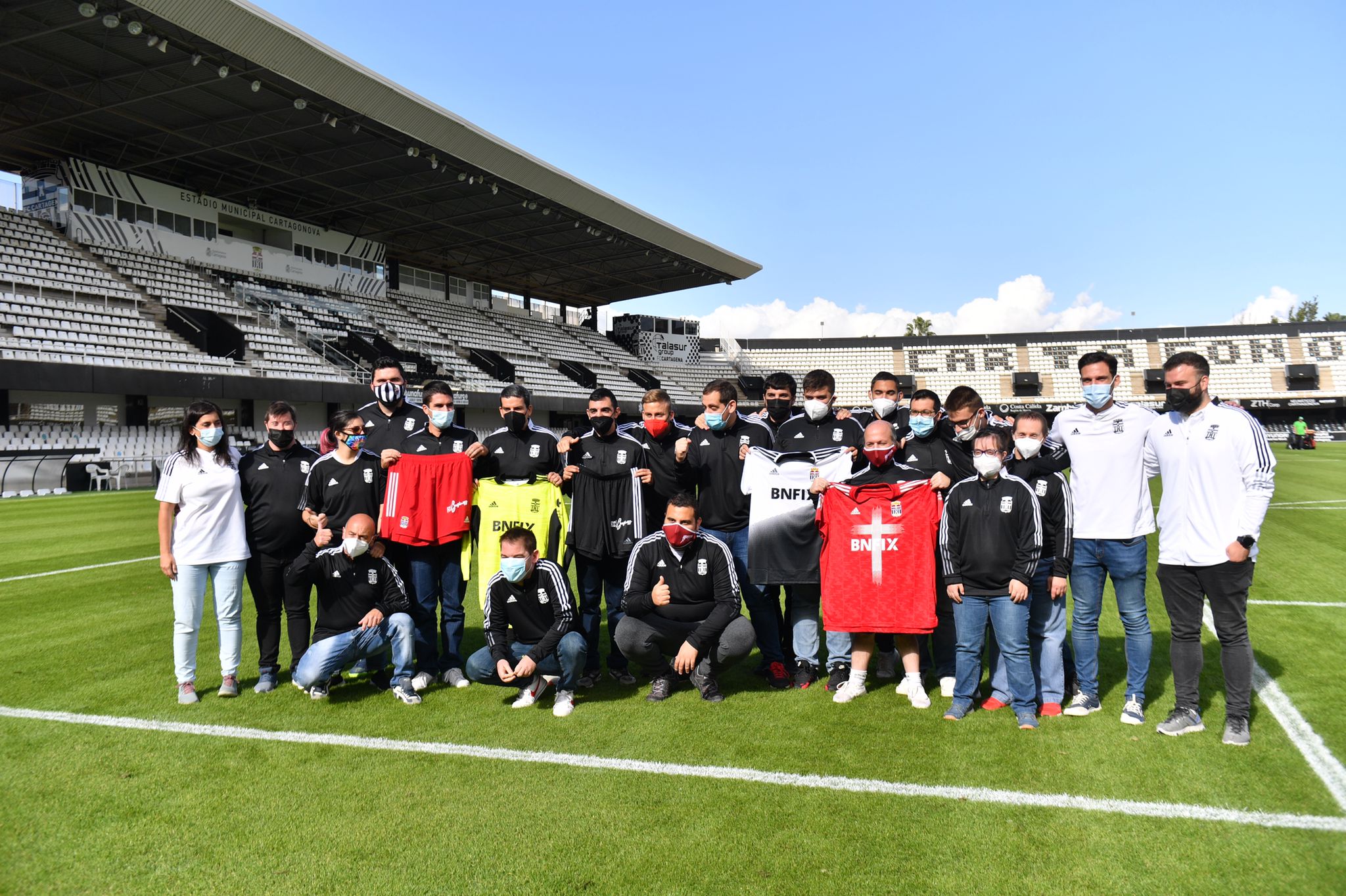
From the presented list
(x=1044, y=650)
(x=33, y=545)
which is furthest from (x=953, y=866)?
(x=33, y=545)

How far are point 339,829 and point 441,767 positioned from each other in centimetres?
70

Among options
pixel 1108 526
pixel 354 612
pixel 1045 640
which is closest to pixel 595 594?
pixel 354 612

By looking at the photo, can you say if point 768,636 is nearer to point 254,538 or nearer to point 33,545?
point 254,538

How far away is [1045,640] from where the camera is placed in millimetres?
4793

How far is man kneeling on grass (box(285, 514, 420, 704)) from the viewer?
5.23 meters

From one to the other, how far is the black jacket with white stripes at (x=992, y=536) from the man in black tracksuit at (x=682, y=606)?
1411 millimetres

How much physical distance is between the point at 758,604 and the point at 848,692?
2.86ft

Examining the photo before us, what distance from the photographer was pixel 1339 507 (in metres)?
14.9

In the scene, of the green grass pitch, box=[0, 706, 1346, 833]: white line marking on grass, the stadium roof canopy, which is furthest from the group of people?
the stadium roof canopy

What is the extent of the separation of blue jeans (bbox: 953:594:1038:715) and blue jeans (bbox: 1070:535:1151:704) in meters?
0.37

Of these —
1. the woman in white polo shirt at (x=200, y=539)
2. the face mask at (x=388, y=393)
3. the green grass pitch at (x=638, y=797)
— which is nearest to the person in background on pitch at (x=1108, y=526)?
the green grass pitch at (x=638, y=797)

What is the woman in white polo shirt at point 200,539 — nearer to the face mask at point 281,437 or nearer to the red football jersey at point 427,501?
the face mask at point 281,437

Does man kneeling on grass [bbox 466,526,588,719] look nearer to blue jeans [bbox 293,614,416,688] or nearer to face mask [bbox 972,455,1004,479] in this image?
blue jeans [bbox 293,614,416,688]

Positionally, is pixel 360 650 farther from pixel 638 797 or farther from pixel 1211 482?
pixel 1211 482
